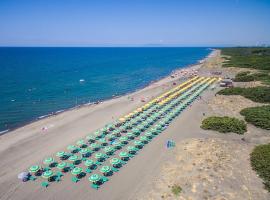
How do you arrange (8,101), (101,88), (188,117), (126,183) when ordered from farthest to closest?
1. (101,88)
2. (8,101)
3. (188,117)
4. (126,183)

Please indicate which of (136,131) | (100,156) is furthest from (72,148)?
(136,131)

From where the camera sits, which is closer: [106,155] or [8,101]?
[106,155]

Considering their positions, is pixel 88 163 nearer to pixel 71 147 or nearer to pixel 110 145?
pixel 71 147

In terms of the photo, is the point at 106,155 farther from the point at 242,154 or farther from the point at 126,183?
the point at 242,154

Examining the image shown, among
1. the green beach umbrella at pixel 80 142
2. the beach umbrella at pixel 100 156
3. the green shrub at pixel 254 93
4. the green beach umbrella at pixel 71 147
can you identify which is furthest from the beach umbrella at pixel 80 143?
the green shrub at pixel 254 93

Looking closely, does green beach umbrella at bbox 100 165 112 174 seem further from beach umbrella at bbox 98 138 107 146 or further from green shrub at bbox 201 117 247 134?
green shrub at bbox 201 117 247 134

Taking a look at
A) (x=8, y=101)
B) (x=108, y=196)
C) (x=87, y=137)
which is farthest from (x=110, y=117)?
(x=8, y=101)
